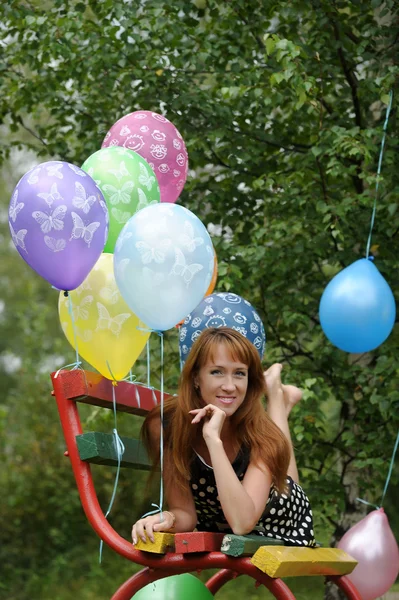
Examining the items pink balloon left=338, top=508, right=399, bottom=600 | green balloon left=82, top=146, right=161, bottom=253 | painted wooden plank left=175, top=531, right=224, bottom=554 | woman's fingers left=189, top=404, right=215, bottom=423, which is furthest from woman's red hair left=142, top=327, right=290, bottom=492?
pink balloon left=338, top=508, right=399, bottom=600

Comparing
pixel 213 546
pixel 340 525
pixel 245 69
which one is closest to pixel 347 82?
pixel 245 69

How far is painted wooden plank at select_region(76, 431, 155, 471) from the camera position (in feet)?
9.45

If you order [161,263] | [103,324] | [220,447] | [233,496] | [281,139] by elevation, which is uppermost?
[281,139]

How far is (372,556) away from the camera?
4129 millimetres

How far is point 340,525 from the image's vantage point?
5348 millimetres

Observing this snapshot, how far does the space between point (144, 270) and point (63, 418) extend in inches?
21.4

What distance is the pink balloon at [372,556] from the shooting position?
4.12 meters

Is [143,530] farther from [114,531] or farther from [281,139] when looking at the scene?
[281,139]

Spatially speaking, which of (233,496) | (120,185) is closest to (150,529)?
(233,496)

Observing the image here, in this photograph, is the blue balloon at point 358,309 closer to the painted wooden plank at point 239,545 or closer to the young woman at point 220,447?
the young woman at point 220,447

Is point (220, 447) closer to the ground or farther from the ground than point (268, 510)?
farther from the ground

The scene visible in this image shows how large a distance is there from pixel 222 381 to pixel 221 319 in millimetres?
433

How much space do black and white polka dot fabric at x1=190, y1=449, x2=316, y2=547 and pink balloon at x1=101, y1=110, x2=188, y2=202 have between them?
1.33m

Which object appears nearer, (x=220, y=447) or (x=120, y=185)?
(x=220, y=447)
